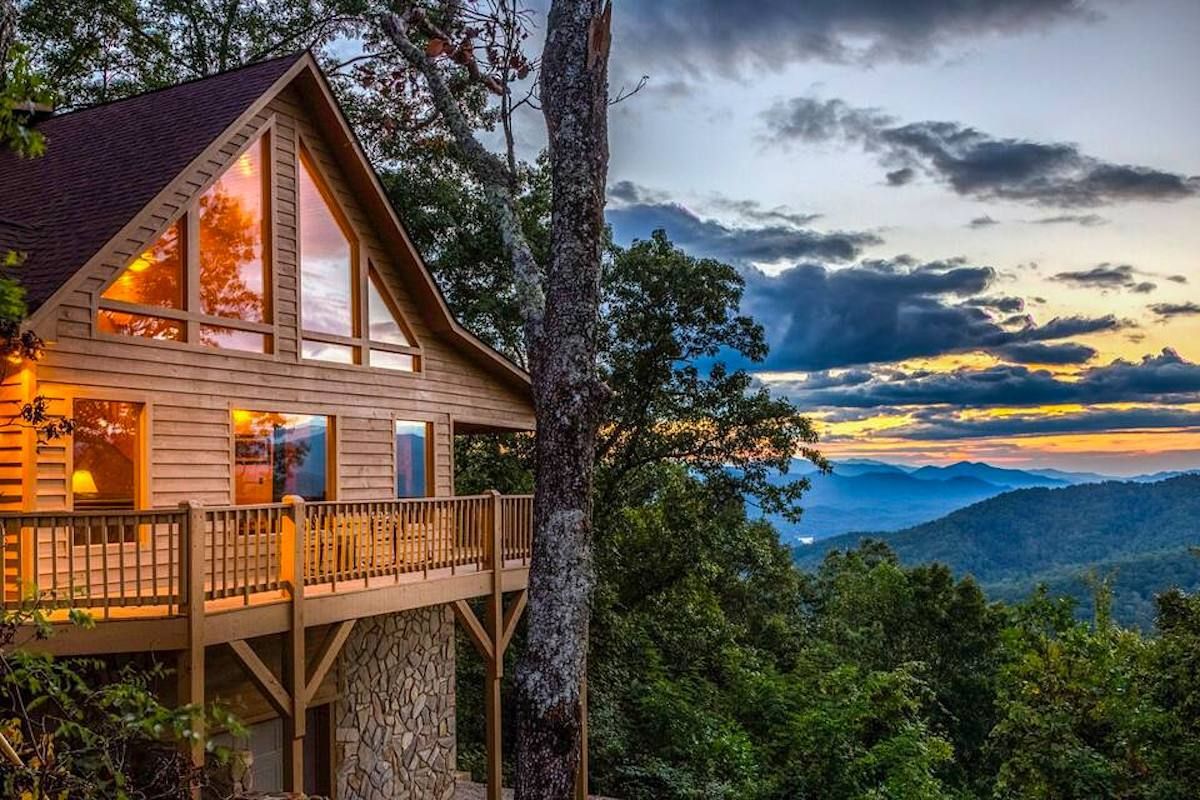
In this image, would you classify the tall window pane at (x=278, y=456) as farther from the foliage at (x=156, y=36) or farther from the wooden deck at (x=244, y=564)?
the foliage at (x=156, y=36)

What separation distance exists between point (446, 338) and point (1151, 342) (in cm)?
2132

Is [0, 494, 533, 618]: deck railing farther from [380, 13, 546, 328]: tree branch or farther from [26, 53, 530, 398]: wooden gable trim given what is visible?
[380, 13, 546, 328]: tree branch

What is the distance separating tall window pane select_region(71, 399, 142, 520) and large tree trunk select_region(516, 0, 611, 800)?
13.3 ft

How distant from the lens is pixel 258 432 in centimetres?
1015

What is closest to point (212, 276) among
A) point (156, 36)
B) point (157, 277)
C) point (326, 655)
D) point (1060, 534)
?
point (157, 277)

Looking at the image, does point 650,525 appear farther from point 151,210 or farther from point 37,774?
point 37,774

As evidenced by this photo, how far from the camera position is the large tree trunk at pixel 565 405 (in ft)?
23.3

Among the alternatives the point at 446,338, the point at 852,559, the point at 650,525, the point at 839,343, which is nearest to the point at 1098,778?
the point at 650,525

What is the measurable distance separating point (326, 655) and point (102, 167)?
557cm

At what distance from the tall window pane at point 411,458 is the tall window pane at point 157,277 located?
347cm

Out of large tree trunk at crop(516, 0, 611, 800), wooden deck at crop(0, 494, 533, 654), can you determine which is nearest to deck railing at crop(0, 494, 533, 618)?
wooden deck at crop(0, 494, 533, 654)

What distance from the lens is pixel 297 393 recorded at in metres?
10.6

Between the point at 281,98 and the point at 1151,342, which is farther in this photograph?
the point at 1151,342

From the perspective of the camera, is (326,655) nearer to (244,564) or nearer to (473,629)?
(244,564)
